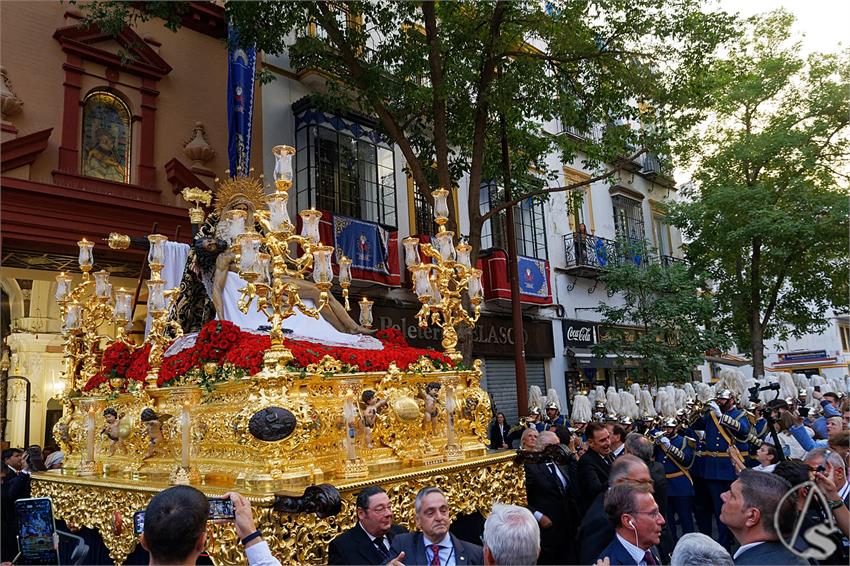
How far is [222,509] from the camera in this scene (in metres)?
3.20

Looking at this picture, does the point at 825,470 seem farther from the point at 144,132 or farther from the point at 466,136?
the point at 144,132

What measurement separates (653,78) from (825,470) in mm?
7872

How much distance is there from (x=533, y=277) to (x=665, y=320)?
3.70m

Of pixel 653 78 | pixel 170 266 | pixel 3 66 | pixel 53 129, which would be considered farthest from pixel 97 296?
pixel 653 78

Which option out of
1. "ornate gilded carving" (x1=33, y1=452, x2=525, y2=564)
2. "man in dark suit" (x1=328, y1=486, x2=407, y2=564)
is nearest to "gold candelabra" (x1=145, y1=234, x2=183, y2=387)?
"ornate gilded carving" (x1=33, y1=452, x2=525, y2=564)

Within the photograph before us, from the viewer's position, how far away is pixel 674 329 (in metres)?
16.9

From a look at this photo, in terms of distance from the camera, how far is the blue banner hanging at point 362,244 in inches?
520

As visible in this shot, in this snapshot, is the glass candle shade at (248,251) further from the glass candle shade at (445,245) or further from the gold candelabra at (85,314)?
the gold candelabra at (85,314)

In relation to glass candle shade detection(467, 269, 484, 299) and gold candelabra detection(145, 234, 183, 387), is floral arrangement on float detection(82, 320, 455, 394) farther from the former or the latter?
glass candle shade detection(467, 269, 484, 299)

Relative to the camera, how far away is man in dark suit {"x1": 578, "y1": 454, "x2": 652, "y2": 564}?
3961 millimetres

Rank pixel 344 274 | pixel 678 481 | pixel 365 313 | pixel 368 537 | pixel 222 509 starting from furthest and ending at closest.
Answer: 1. pixel 365 313
2. pixel 678 481
3. pixel 344 274
4. pixel 368 537
5. pixel 222 509

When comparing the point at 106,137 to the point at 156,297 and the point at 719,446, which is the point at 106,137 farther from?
the point at 719,446

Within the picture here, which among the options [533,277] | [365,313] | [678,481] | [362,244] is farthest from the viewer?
[533,277]

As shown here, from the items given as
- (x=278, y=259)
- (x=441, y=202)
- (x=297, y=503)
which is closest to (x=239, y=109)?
(x=441, y=202)
